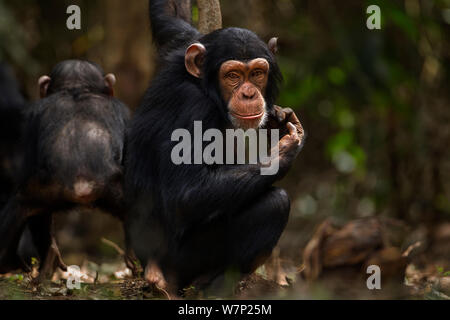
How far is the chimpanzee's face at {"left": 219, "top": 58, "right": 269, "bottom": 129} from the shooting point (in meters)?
5.41

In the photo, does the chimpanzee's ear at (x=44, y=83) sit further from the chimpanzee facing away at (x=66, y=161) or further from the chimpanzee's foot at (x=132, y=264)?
the chimpanzee's foot at (x=132, y=264)

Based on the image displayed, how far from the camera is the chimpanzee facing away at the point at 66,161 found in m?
6.77

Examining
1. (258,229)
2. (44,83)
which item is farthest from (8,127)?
(258,229)

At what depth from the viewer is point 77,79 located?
7.34 metres

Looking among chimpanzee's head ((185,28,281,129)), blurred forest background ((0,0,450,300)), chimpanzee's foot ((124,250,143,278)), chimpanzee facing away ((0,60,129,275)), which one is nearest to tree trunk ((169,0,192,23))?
chimpanzee facing away ((0,60,129,275))

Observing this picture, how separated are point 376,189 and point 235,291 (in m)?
6.73

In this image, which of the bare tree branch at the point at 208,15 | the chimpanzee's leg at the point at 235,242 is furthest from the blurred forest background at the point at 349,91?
the chimpanzee's leg at the point at 235,242

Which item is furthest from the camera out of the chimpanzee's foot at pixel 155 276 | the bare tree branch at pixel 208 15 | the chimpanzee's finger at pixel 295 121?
the bare tree branch at pixel 208 15

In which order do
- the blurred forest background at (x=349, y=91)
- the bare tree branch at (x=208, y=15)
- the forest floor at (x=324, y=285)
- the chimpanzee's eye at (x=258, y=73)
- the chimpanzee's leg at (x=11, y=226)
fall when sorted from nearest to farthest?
the forest floor at (x=324, y=285), the chimpanzee's eye at (x=258, y=73), the bare tree branch at (x=208, y=15), the chimpanzee's leg at (x=11, y=226), the blurred forest background at (x=349, y=91)

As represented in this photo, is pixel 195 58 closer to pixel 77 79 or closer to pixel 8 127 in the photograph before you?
pixel 77 79

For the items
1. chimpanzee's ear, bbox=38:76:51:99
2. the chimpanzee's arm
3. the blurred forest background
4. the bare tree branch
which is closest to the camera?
the chimpanzee's arm

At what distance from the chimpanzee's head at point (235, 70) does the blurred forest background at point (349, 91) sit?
4975 millimetres

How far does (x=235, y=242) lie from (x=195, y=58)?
1550mm

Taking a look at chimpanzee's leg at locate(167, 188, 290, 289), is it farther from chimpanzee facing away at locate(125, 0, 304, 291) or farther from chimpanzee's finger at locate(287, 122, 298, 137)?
chimpanzee's finger at locate(287, 122, 298, 137)
